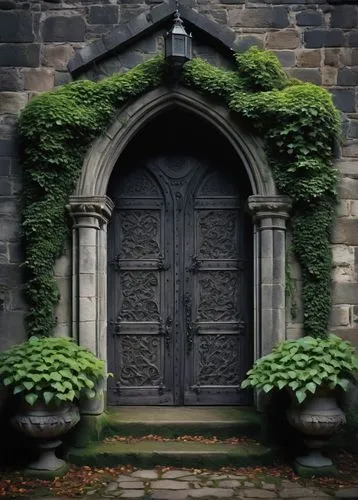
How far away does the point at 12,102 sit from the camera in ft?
19.7

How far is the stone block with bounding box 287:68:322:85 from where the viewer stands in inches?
237

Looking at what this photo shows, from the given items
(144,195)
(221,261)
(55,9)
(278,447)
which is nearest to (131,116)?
(144,195)

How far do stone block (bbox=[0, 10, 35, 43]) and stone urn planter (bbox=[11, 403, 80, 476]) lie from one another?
3.53m

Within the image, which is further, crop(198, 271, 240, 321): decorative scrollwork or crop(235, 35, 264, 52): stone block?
crop(198, 271, 240, 321): decorative scrollwork

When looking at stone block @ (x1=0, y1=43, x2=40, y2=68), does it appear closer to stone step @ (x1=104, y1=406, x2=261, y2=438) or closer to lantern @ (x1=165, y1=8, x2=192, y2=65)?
lantern @ (x1=165, y1=8, x2=192, y2=65)

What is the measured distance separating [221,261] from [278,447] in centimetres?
196

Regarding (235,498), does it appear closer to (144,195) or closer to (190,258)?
(190,258)

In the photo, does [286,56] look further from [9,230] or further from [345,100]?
[9,230]

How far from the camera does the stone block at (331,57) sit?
6.04 metres

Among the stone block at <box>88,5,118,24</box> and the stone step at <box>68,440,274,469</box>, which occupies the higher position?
the stone block at <box>88,5,118,24</box>

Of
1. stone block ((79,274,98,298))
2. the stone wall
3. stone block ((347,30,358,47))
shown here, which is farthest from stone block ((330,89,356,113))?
stone block ((79,274,98,298))

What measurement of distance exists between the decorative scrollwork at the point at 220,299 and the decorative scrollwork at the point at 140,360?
614mm

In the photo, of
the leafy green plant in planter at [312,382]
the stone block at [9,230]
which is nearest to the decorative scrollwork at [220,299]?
the leafy green plant in planter at [312,382]

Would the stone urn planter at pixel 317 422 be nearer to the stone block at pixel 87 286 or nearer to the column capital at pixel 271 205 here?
the column capital at pixel 271 205
